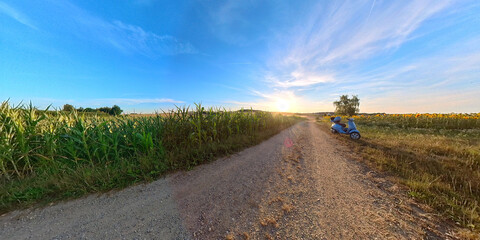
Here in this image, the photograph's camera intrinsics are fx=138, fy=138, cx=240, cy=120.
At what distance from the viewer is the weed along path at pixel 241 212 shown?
161 centimetres

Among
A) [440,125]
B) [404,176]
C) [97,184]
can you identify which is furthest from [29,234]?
[440,125]

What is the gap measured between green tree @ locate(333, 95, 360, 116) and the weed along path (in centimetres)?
3248

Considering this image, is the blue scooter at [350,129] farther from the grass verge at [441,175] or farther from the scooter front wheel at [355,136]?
the grass verge at [441,175]

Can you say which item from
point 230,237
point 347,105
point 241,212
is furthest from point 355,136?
point 347,105

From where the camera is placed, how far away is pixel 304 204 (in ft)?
6.70

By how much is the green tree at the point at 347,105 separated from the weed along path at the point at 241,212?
32.5 m

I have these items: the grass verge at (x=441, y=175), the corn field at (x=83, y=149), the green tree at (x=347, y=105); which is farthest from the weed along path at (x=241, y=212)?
the green tree at (x=347, y=105)

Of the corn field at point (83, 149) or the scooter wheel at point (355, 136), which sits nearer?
the corn field at point (83, 149)

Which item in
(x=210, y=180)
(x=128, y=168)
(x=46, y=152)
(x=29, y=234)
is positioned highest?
(x=46, y=152)

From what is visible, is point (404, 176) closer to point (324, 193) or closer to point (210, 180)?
point (324, 193)

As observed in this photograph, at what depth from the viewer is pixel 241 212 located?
1.91 m

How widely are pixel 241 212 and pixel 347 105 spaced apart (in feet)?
118

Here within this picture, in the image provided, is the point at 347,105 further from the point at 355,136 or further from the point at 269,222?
the point at 269,222

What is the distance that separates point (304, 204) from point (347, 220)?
0.50 meters
